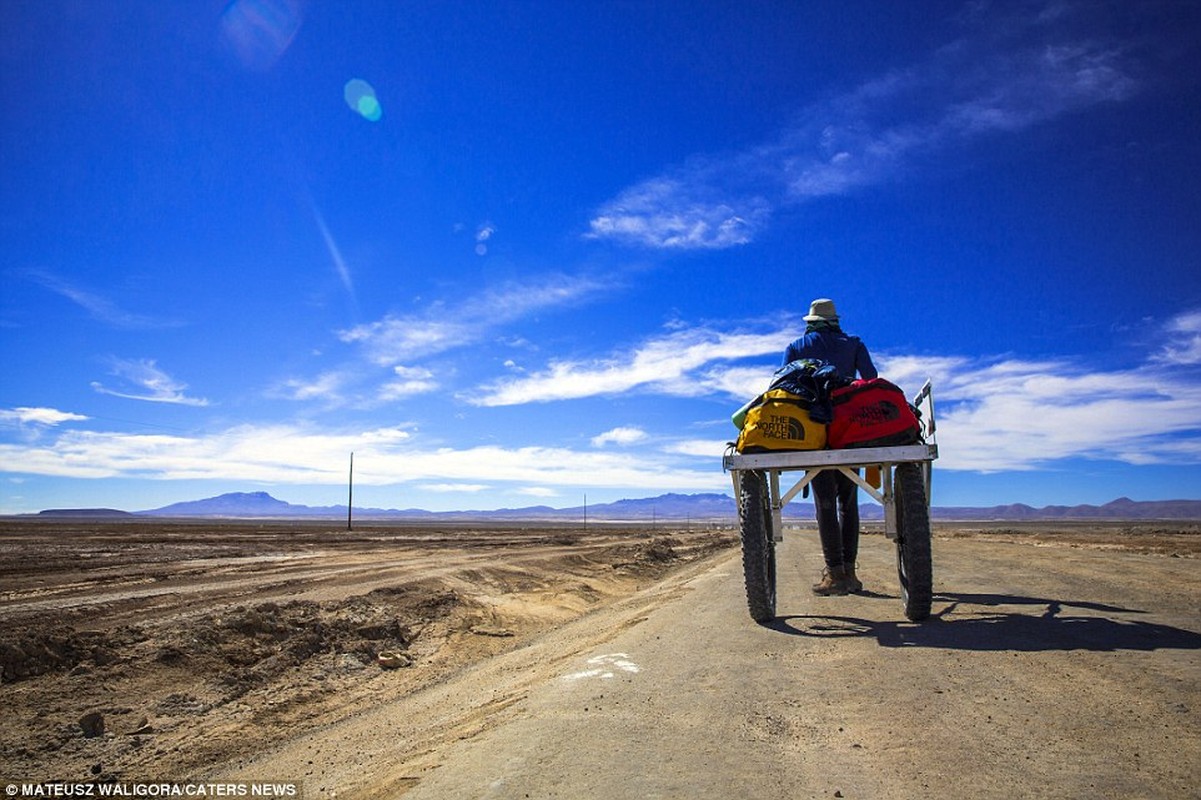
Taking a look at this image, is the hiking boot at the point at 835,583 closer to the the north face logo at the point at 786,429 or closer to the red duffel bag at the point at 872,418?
the red duffel bag at the point at 872,418

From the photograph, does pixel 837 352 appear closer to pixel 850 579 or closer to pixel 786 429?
pixel 786 429

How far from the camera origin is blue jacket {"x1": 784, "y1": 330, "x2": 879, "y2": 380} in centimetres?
694

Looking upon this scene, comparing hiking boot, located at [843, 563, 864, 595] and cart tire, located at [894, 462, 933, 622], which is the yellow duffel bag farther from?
hiking boot, located at [843, 563, 864, 595]

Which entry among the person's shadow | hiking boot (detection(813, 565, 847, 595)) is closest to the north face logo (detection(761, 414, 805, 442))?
the person's shadow

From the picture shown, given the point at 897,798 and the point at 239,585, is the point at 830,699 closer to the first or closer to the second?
the point at 897,798

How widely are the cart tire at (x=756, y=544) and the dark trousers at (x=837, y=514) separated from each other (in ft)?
3.50

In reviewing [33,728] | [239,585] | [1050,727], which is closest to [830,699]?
[1050,727]

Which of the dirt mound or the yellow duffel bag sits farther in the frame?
the yellow duffel bag

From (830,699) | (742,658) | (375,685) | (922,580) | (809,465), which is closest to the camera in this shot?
(830,699)

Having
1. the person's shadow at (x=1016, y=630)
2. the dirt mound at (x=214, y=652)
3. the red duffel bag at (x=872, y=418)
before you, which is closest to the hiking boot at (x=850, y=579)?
the person's shadow at (x=1016, y=630)

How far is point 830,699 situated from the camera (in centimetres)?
346

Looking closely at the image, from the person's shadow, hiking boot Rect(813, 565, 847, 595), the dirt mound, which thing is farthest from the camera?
hiking boot Rect(813, 565, 847, 595)

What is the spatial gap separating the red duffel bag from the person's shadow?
1.55 meters

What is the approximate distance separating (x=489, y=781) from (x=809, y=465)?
3763mm
